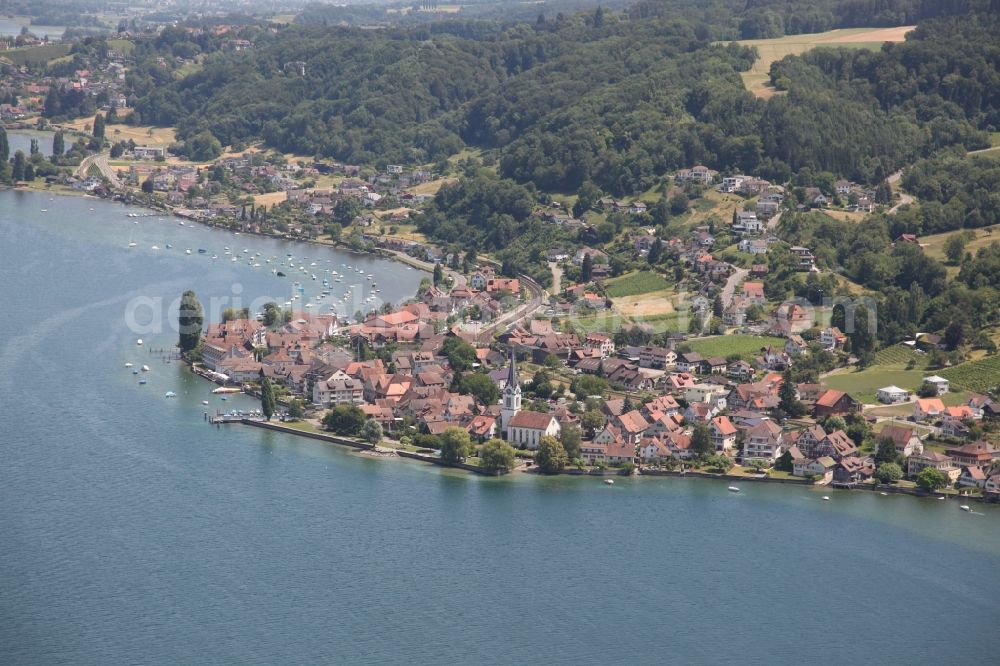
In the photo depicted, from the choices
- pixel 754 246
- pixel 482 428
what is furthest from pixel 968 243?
pixel 482 428

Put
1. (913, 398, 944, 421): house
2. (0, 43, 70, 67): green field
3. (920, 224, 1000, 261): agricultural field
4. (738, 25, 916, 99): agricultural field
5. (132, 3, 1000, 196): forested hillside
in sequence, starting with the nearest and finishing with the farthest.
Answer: (913, 398, 944, 421): house → (920, 224, 1000, 261): agricultural field → (132, 3, 1000, 196): forested hillside → (738, 25, 916, 99): agricultural field → (0, 43, 70, 67): green field

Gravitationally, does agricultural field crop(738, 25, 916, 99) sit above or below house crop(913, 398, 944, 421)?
above

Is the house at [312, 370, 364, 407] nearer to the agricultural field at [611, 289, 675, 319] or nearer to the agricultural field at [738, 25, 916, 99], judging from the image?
the agricultural field at [611, 289, 675, 319]

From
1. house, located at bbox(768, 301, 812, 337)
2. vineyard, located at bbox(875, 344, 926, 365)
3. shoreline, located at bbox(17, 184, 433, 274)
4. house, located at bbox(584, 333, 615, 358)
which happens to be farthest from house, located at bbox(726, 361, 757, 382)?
shoreline, located at bbox(17, 184, 433, 274)

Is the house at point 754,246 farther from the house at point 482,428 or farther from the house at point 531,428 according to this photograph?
the house at point 482,428

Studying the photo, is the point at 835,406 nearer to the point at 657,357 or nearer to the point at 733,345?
the point at 657,357
